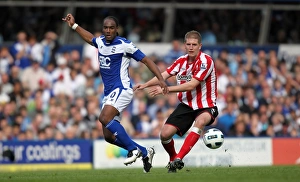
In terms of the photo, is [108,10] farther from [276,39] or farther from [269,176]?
[269,176]

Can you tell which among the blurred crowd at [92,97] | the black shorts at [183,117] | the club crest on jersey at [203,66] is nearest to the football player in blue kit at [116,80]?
the black shorts at [183,117]

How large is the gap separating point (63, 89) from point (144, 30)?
4.54 metres

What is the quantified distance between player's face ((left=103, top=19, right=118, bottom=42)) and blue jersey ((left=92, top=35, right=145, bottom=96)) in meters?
0.11

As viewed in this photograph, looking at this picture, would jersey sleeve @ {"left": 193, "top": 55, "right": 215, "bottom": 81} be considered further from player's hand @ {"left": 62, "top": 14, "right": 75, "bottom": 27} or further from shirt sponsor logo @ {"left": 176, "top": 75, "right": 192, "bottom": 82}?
player's hand @ {"left": 62, "top": 14, "right": 75, "bottom": 27}

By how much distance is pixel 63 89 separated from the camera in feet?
72.1

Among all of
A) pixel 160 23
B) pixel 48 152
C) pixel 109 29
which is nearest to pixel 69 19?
pixel 109 29

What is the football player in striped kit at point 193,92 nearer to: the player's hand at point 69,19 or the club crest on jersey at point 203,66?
the club crest on jersey at point 203,66

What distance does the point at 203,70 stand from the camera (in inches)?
523

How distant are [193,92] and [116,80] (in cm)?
134

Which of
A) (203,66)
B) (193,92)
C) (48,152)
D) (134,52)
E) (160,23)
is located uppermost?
(160,23)

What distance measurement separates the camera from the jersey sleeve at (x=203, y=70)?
1327 cm

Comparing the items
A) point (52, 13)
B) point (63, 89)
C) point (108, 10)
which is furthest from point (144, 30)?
point (63, 89)

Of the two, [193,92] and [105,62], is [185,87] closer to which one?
[193,92]

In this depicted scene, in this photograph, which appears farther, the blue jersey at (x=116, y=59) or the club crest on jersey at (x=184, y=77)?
the club crest on jersey at (x=184, y=77)
